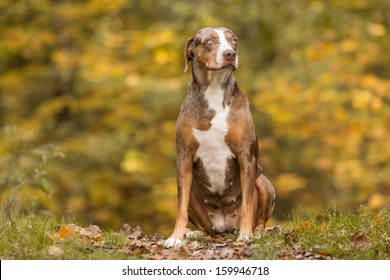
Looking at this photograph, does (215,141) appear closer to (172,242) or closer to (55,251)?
(172,242)

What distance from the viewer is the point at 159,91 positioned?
13109 millimetres

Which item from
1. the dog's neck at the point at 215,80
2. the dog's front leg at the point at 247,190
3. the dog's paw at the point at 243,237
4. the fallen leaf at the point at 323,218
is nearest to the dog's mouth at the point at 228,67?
the dog's neck at the point at 215,80

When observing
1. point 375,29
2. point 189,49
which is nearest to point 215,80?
point 189,49

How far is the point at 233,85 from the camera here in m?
6.23

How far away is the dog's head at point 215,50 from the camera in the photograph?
589cm

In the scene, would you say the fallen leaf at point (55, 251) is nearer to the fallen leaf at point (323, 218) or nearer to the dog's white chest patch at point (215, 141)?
the dog's white chest patch at point (215, 141)

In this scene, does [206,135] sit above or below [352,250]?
above

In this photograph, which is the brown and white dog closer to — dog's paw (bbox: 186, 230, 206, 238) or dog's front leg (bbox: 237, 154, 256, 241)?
dog's front leg (bbox: 237, 154, 256, 241)

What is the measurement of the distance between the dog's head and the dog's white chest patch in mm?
272

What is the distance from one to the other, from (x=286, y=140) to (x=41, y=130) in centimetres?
527
